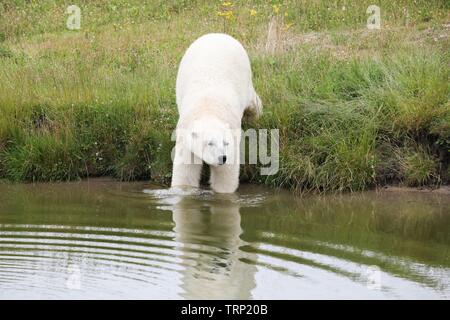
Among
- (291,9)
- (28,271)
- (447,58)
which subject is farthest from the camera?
(291,9)

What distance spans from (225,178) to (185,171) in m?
0.44

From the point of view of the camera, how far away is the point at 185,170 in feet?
31.1

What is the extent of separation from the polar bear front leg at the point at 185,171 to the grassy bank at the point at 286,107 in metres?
0.57

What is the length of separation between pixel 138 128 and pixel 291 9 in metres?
6.39

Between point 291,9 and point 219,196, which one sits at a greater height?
point 291,9

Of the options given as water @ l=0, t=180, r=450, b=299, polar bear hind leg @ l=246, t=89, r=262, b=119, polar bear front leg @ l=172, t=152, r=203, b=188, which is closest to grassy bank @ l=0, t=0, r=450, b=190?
polar bear hind leg @ l=246, t=89, r=262, b=119

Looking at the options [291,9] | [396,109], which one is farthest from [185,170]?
[291,9]

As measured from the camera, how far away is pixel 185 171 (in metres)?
9.48

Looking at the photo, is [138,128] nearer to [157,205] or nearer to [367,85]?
[157,205]

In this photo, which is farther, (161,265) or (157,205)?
(157,205)

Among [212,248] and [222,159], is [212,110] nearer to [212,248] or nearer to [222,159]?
[222,159]
